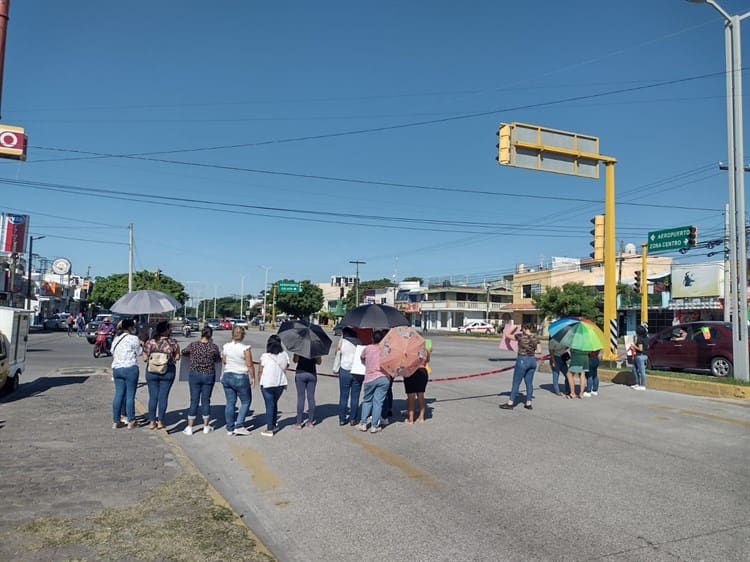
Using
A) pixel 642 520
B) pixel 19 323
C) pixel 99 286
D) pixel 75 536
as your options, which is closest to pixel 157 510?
pixel 75 536

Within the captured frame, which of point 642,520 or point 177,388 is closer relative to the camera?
point 642,520

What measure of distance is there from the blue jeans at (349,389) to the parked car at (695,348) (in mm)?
11745

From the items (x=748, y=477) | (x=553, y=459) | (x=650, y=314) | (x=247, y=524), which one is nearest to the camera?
(x=247, y=524)

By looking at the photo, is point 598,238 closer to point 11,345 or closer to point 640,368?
point 640,368

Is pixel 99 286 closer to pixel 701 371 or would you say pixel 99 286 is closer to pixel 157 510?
pixel 701 371

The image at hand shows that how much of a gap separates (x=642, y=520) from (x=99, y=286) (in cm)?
8431

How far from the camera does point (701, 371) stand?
19422 millimetres

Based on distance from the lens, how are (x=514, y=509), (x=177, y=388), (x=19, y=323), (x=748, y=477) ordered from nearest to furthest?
(x=514, y=509), (x=748, y=477), (x=19, y=323), (x=177, y=388)

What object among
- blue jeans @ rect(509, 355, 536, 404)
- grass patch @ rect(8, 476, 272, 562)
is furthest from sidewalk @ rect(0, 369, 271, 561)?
blue jeans @ rect(509, 355, 536, 404)

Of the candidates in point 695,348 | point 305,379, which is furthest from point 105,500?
point 695,348

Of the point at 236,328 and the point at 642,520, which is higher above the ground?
the point at 236,328

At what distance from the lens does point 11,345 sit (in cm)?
1234

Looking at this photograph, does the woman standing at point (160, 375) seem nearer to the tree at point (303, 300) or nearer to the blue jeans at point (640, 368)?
the blue jeans at point (640, 368)

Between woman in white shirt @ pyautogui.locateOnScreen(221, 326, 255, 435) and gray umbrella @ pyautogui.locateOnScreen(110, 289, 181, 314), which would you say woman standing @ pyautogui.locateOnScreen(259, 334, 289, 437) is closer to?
woman in white shirt @ pyautogui.locateOnScreen(221, 326, 255, 435)
